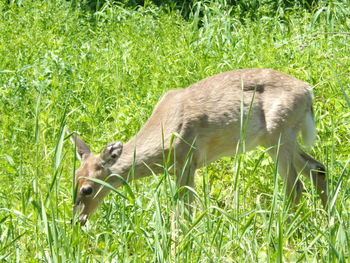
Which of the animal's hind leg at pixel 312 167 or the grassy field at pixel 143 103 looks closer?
the grassy field at pixel 143 103

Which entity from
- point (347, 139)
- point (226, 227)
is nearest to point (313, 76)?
point (347, 139)

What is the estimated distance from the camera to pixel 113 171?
652 centimetres

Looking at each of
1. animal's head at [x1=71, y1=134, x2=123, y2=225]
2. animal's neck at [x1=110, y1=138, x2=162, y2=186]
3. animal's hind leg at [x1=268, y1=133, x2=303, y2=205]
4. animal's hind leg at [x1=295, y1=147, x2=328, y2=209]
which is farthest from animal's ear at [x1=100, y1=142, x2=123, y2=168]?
animal's hind leg at [x1=295, y1=147, x2=328, y2=209]

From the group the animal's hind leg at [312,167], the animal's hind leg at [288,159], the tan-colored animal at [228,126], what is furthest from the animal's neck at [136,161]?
the animal's hind leg at [312,167]

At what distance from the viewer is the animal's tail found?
6.69 metres

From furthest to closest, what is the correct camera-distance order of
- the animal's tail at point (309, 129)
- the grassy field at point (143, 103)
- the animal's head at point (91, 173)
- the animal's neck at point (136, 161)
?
the animal's tail at point (309, 129)
the animal's neck at point (136, 161)
the animal's head at point (91, 173)
the grassy field at point (143, 103)

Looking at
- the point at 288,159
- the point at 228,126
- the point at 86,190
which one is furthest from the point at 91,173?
the point at 288,159

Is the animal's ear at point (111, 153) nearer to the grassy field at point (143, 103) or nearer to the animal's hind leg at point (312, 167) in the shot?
the grassy field at point (143, 103)

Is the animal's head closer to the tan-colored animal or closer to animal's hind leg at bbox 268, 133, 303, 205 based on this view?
the tan-colored animal

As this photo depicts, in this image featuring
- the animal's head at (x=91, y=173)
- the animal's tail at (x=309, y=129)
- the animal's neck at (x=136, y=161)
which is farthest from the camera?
the animal's tail at (x=309, y=129)

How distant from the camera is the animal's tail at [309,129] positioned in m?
6.69

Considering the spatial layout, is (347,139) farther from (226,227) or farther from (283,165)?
(226,227)

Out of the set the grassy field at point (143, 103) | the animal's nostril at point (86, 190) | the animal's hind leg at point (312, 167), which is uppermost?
the grassy field at point (143, 103)

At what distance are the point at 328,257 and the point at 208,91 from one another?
2.95 meters
